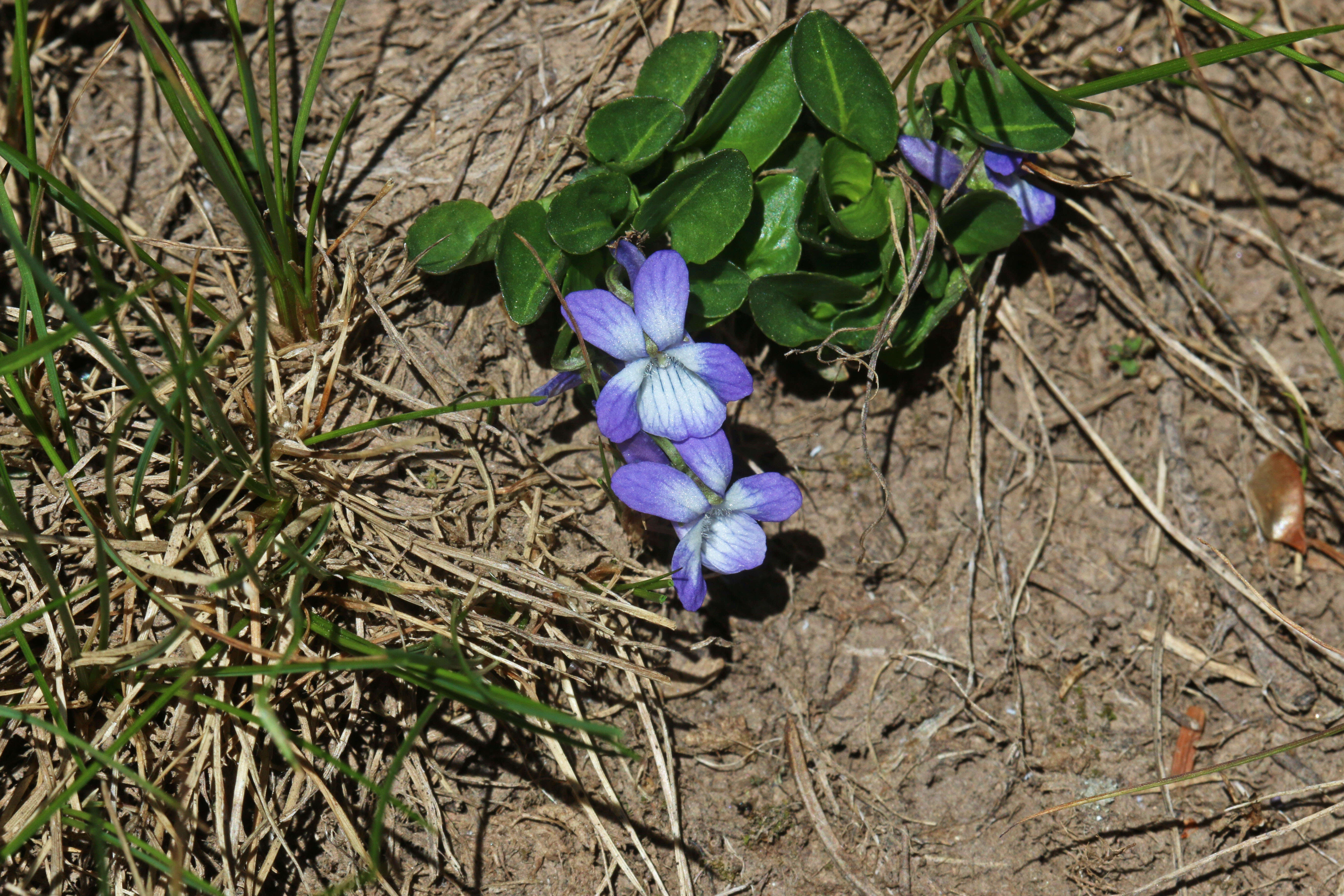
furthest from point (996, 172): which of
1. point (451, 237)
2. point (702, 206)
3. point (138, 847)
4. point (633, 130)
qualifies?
point (138, 847)

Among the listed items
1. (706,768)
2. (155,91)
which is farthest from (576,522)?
(155,91)

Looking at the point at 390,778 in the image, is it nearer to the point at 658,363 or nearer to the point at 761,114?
the point at 658,363

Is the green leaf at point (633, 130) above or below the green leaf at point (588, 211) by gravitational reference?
above

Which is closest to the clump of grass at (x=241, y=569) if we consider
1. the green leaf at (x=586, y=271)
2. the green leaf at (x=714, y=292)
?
the green leaf at (x=586, y=271)

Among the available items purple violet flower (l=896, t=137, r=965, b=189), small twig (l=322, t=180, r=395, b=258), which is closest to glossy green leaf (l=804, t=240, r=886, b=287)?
purple violet flower (l=896, t=137, r=965, b=189)

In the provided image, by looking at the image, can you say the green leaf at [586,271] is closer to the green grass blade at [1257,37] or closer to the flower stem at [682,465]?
the flower stem at [682,465]

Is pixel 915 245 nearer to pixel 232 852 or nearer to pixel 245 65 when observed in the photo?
pixel 245 65

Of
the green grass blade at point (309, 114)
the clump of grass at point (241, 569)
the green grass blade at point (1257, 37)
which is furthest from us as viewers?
the green grass blade at point (1257, 37)
